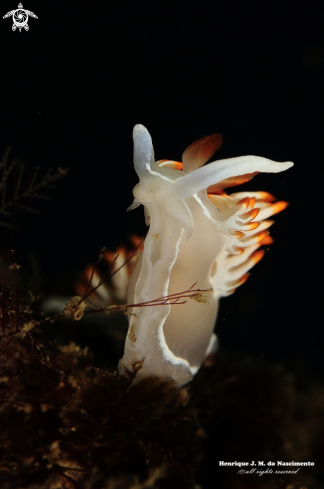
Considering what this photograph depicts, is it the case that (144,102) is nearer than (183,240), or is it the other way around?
(183,240)

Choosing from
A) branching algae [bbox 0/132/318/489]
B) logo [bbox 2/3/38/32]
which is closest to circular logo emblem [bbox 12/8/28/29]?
logo [bbox 2/3/38/32]

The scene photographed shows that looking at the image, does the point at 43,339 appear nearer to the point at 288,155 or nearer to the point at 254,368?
the point at 254,368

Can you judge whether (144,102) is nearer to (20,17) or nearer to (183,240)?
(20,17)

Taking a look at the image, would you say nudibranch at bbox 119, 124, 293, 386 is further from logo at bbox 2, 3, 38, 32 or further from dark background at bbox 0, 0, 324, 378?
logo at bbox 2, 3, 38, 32

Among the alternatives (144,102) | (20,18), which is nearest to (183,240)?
(144,102)

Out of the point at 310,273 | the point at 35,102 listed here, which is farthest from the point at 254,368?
the point at 35,102
